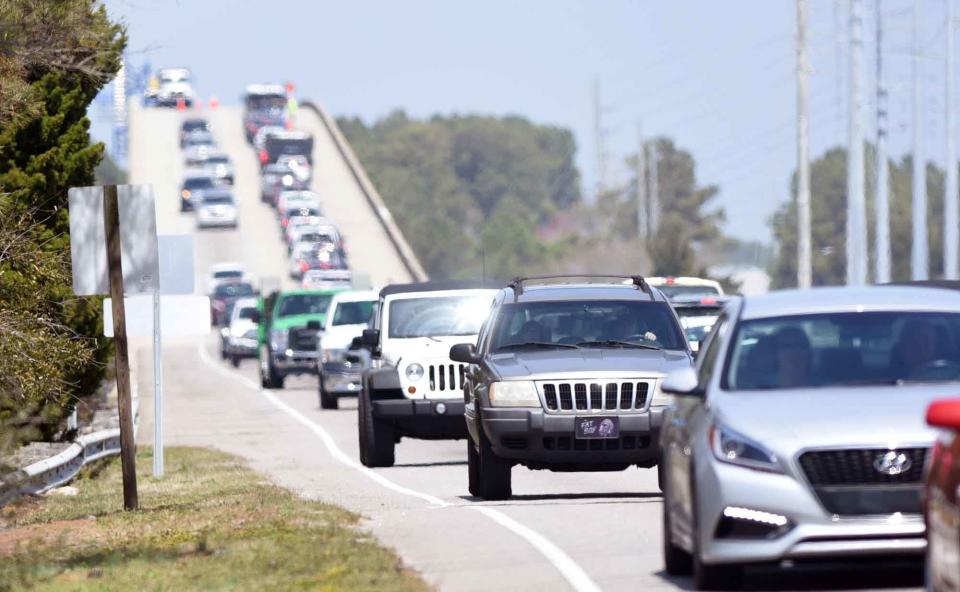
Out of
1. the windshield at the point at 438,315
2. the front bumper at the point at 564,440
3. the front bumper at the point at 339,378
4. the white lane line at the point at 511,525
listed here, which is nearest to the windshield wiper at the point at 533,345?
the front bumper at the point at 564,440

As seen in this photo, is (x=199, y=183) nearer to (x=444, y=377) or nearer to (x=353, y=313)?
(x=353, y=313)

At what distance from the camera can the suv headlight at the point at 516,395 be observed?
1703 centimetres

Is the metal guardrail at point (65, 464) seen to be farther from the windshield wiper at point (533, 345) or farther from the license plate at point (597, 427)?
the license plate at point (597, 427)

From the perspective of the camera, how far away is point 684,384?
11258 mm

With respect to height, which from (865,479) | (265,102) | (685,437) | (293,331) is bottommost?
(293,331)

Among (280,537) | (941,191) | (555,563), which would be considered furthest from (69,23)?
(941,191)

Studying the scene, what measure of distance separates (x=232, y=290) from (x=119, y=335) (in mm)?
62433

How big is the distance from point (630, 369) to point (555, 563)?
14.7 feet

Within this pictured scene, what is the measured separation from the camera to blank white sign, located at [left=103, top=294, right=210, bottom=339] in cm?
2483

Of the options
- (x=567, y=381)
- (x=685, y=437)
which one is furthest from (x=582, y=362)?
(x=685, y=437)

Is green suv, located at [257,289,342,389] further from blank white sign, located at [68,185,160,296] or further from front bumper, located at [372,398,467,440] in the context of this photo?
blank white sign, located at [68,185,160,296]

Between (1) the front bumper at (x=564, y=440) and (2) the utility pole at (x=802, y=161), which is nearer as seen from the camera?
(1) the front bumper at (x=564, y=440)

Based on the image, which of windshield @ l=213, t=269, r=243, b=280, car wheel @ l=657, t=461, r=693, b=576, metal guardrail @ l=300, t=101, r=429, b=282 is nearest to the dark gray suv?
car wheel @ l=657, t=461, r=693, b=576

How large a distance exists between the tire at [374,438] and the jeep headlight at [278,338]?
2175 centimetres
